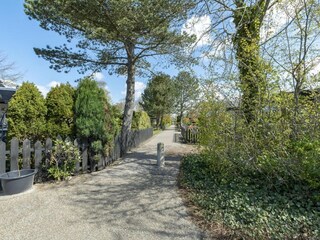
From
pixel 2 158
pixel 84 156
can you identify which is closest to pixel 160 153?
pixel 84 156

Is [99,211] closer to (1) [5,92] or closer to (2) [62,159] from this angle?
(2) [62,159]

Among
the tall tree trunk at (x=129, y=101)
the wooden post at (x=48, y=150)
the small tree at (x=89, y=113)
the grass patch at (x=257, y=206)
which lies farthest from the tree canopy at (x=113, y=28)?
the grass patch at (x=257, y=206)

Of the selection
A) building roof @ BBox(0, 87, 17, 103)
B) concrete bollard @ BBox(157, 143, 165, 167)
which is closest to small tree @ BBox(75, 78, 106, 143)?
concrete bollard @ BBox(157, 143, 165, 167)

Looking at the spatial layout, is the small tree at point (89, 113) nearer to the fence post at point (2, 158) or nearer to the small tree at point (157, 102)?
the fence post at point (2, 158)

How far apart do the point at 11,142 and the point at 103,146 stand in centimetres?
227

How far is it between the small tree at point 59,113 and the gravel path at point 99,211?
4.12 ft

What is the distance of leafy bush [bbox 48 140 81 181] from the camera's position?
4961 mm

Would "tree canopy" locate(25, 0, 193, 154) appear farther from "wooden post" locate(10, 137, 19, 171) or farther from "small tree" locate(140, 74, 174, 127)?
"small tree" locate(140, 74, 174, 127)

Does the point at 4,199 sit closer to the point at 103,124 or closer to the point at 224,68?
the point at 103,124

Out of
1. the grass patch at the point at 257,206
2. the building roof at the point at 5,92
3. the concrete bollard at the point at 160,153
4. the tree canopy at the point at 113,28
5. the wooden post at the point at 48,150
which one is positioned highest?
the tree canopy at the point at 113,28

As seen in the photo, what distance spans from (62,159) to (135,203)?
2.29m

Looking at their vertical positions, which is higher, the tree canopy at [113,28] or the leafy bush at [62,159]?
the tree canopy at [113,28]

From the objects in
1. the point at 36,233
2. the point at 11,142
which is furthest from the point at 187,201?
the point at 11,142

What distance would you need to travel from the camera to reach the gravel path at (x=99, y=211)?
9.48 feet
